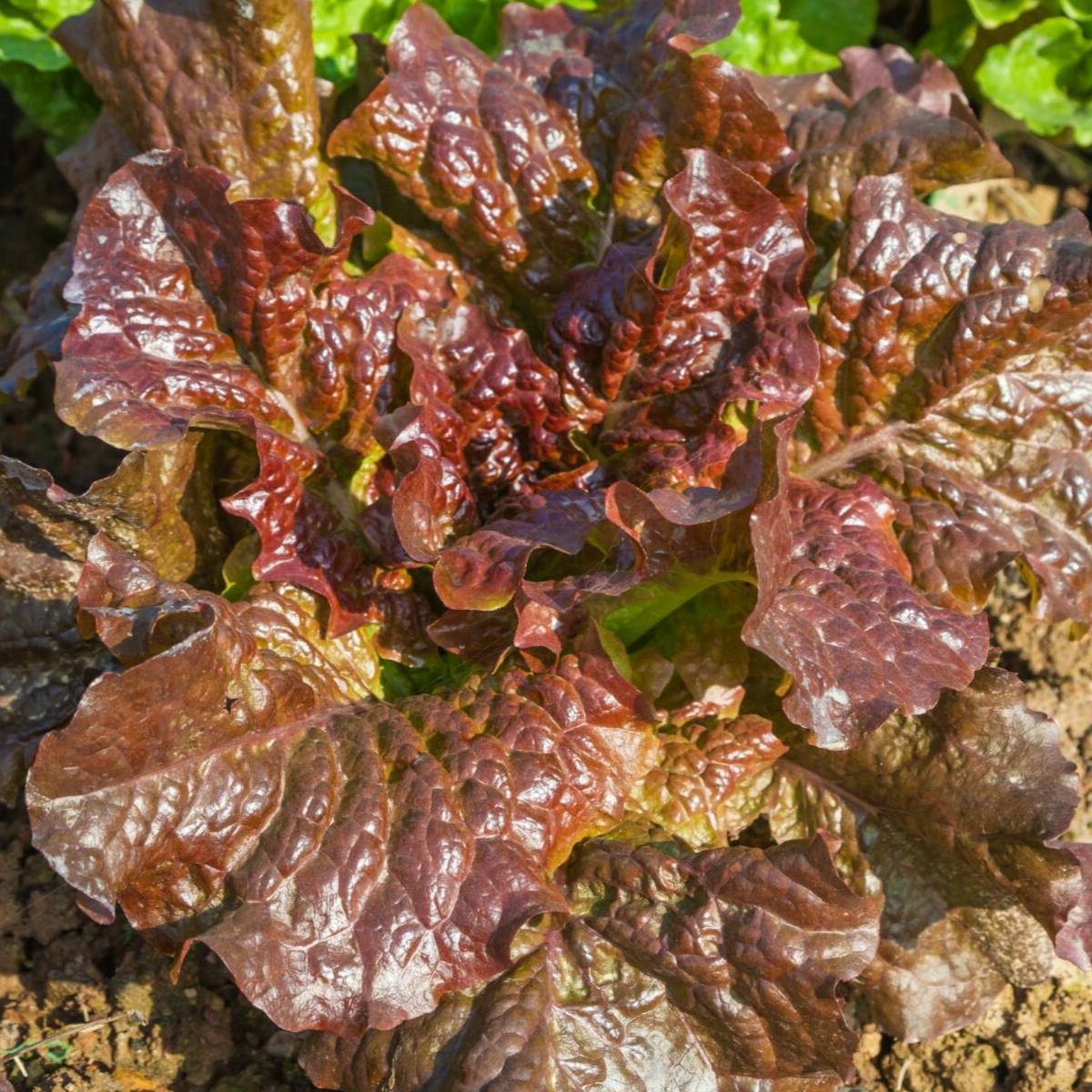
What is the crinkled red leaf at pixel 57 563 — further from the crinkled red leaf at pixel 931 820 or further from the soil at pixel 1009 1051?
the soil at pixel 1009 1051

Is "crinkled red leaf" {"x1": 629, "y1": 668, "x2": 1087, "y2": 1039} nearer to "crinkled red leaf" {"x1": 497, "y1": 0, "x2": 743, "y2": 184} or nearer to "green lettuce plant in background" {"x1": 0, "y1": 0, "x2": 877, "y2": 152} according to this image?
"crinkled red leaf" {"x1": 497, "y1": 0, "x2": 743, "y2": 184}

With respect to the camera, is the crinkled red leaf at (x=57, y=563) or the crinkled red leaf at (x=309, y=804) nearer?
the crinkled red leaf at (x=309, y=804)

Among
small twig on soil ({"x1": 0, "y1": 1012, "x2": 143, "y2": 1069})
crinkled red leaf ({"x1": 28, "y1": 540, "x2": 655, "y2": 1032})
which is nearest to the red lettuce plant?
crinkled red leaf ({"x1": 28, "y1": 540, "x2": 655, "y2": 1032})

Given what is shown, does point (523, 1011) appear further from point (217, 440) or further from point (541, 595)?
point (217, 440)

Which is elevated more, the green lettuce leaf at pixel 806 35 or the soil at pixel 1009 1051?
the green lettuce leaf at pixel 806 35

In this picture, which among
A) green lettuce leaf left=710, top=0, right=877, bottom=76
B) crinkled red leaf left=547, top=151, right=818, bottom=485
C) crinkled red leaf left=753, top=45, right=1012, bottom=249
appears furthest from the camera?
green lettuce leaf left=710, top=0, right=877, bottom=76

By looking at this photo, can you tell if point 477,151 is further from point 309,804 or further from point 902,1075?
point 902,1075

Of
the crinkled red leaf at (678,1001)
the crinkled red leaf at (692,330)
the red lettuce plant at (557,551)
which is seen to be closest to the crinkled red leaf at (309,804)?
the red lettuce plant at (557,551)
